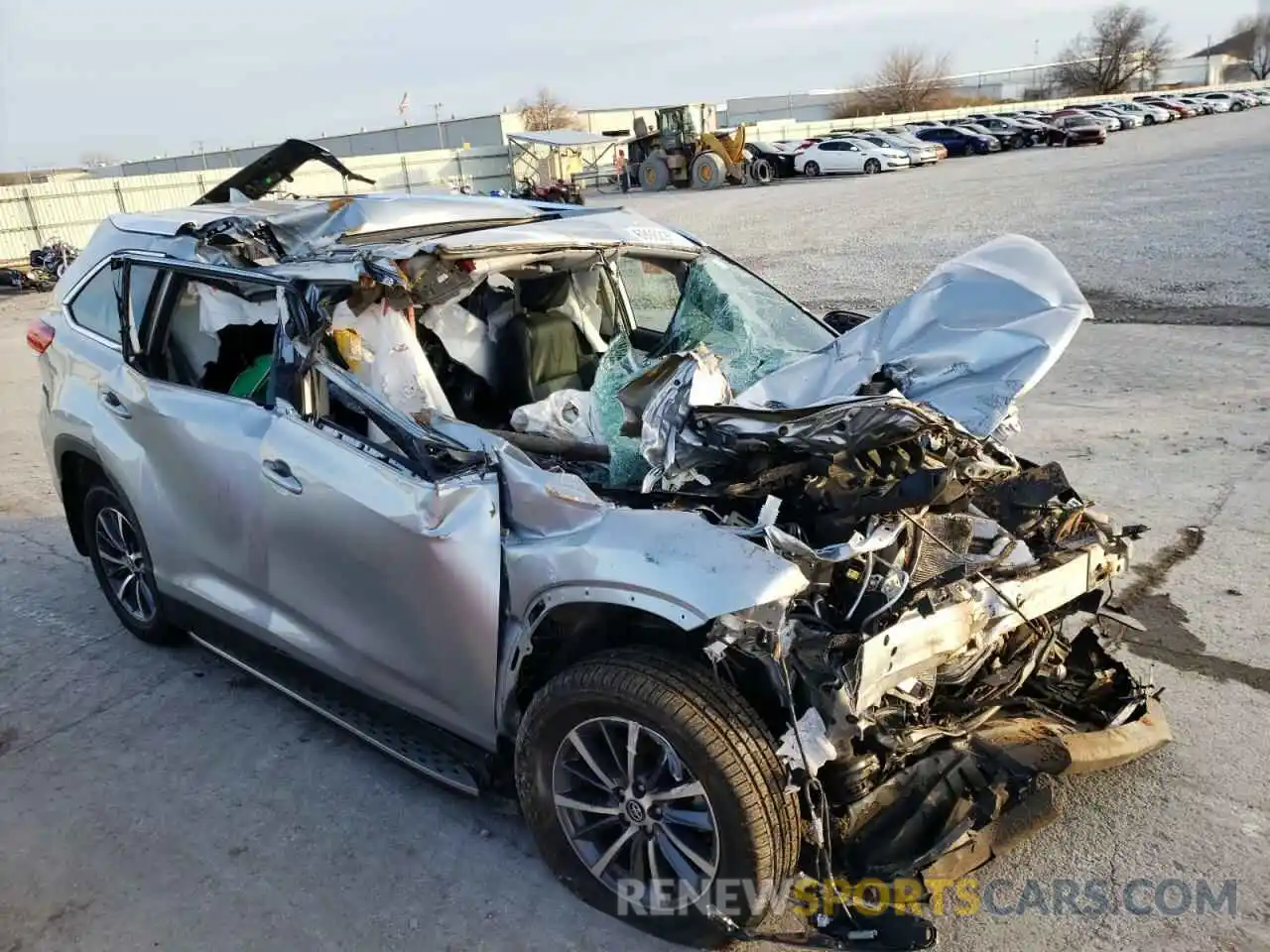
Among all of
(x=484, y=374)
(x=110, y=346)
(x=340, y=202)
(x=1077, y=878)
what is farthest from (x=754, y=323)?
(x=110, y=346)

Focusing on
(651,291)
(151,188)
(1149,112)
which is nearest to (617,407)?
(651,291)

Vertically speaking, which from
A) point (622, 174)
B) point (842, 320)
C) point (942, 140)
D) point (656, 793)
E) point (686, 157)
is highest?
→ point (842, 320)

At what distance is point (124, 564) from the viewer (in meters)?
4.42

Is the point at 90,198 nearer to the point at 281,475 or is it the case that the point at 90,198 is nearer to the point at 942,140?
the point at 281,475

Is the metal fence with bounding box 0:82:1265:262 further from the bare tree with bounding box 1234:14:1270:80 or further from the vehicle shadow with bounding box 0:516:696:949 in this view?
the bare tree with bounding box 1234:14:1270:80

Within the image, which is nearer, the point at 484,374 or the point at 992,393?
the point at 992,393

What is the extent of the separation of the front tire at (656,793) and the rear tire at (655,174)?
110 feet

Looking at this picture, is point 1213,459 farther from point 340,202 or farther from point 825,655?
point 340,202

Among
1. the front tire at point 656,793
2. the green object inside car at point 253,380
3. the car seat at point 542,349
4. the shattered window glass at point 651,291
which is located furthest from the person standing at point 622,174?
the front tire at point 656,793

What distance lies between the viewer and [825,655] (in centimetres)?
243

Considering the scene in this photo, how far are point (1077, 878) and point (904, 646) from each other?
986 mm

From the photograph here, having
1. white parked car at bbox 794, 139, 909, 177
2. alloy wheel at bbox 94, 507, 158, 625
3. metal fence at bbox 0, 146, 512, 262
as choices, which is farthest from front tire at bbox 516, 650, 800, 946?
white parked car at bbox 794, 139, 909, 177

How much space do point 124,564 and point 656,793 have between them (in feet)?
10.1

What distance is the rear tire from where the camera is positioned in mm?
34281
